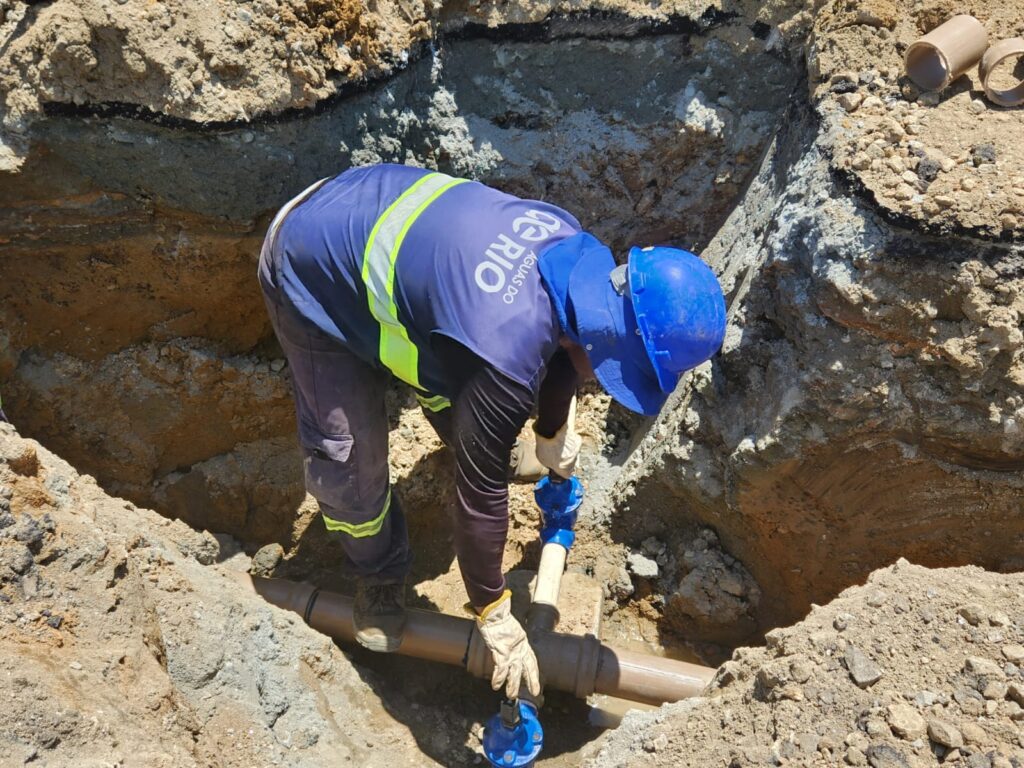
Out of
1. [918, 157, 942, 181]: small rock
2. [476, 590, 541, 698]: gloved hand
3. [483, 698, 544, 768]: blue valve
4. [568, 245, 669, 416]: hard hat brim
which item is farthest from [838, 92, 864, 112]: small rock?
[483, 698, 544, 768]: blue valve

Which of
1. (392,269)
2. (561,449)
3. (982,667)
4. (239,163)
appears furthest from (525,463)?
(982,667)

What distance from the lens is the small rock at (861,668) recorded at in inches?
78.8

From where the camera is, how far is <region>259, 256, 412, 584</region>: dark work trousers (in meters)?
2.56

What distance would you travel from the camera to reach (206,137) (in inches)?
107

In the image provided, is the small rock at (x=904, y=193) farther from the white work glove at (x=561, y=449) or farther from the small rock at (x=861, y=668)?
the small rock at (x=861, y=668)

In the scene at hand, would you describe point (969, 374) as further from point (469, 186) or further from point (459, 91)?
point (459, 91)

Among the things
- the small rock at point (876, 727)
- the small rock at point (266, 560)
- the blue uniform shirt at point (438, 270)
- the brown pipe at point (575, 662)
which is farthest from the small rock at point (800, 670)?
the small rock at point (266, 560)

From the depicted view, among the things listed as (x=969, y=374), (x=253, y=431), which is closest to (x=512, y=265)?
(x=969, y=374)

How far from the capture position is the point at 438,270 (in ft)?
7.11

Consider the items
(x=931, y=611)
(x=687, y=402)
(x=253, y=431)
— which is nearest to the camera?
(x=931, y=611)

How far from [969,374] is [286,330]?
82.4 inches

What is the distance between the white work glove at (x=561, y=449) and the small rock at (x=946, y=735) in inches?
54.4

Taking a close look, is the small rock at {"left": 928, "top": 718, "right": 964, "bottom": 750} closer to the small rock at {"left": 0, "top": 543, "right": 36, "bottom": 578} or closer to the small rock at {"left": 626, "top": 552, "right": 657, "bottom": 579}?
the small rock at {"left": 626, "top": 552, "right": 657, "bottom": 579}

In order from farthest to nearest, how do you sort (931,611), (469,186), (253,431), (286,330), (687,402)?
(253,431) → (687,402) → (286,330) → (469,186) → (931,611)
